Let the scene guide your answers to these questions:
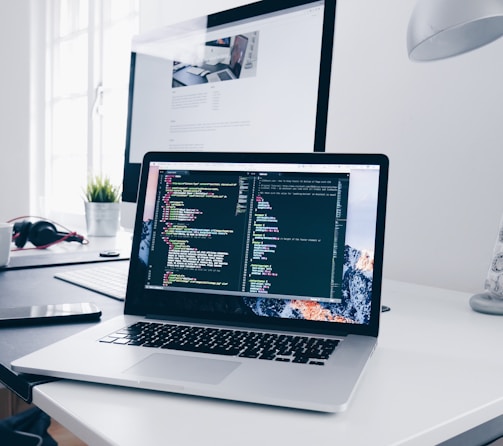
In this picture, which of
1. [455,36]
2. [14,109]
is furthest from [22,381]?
[14,109]

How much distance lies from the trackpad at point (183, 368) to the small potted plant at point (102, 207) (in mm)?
1112

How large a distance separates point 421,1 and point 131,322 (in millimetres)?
533

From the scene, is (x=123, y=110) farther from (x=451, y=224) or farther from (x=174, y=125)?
(x=451, y=224)

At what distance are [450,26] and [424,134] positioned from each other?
405 mm

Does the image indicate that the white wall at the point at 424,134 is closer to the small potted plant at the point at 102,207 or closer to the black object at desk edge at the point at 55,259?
the black object at desk edge at the point at 55,259

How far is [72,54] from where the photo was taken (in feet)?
9.25

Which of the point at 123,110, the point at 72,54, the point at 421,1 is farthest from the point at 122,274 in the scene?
the point at 72,54

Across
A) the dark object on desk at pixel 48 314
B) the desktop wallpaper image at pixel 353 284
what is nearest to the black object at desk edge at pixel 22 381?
the dark object on desk at pixel 48 314

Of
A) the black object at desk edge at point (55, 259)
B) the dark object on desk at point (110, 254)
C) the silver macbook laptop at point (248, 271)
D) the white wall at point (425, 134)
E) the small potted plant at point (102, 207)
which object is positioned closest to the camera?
the silver macbook laptop at point (248, 271)

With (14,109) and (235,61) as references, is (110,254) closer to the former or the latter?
(235,61)

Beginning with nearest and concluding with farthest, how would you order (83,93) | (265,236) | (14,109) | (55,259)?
(265,236), (55,259), (83,93), (14,109)

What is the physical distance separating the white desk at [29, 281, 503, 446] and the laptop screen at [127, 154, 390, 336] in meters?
0.10

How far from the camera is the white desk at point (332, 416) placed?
0.39 m

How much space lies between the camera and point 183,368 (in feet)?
1.62
